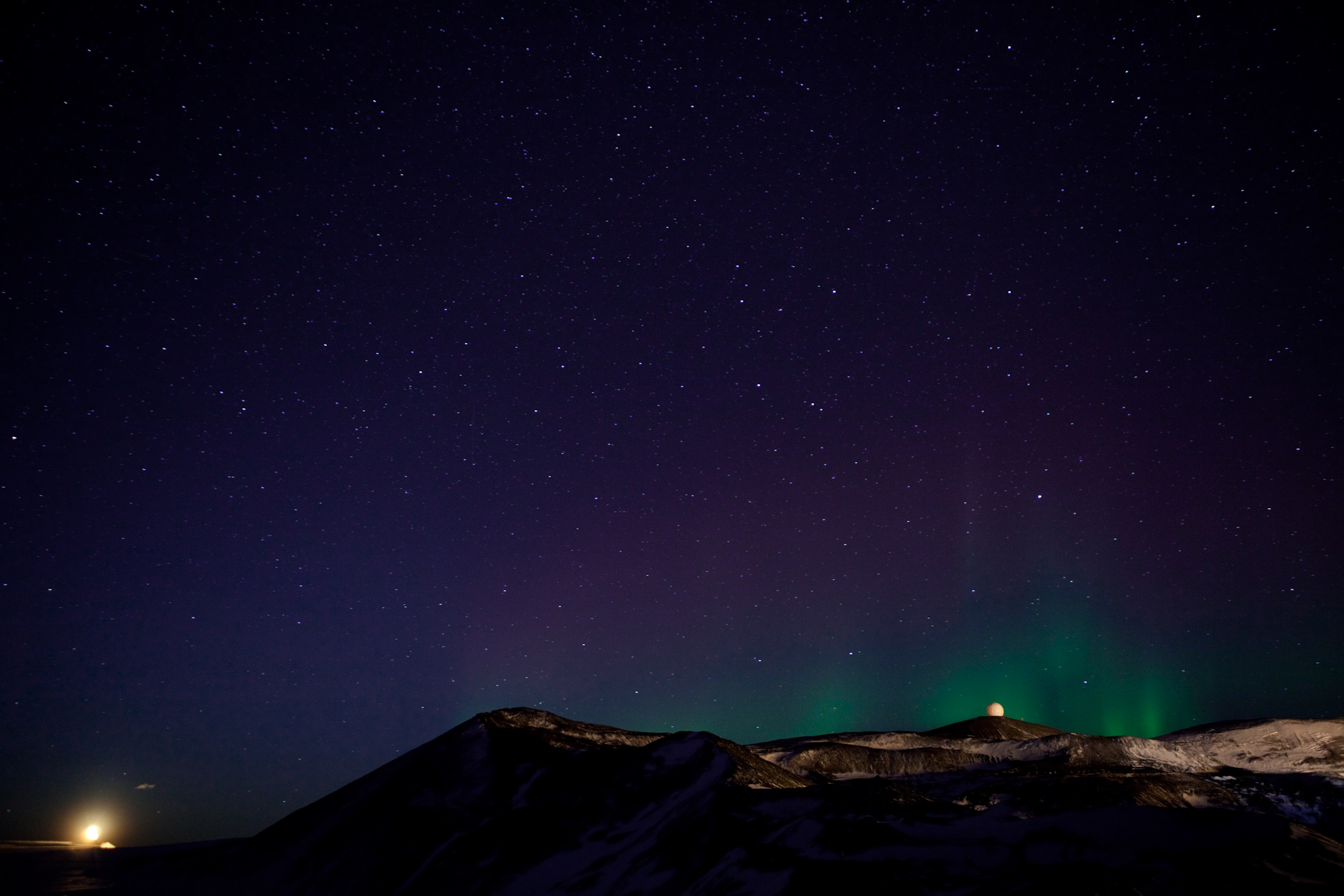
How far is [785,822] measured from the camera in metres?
26.4

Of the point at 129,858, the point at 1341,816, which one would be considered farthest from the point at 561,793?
the point at 1341,816

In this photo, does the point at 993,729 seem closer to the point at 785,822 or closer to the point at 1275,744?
the point at 1275,744

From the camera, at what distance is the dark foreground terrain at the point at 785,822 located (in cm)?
1962

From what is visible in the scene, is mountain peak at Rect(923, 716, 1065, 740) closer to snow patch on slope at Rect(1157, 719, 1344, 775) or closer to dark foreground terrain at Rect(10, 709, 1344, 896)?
dark foreground terrain at Rect(10, 709, 1344, 896)

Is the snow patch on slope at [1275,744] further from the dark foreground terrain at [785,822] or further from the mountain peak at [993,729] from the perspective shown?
the mountain peak at [993,729]

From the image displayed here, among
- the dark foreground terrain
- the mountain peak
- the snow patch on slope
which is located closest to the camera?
the dark foreground terrain

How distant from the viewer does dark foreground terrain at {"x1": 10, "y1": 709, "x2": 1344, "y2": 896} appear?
64.4 feet

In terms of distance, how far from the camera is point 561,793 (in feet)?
129

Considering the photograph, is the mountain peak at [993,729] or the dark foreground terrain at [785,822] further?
the mountain peak at [993,729]

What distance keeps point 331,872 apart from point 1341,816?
5758 centimetres

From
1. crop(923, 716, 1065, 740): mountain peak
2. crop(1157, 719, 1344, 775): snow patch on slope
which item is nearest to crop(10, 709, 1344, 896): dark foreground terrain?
crop(1157, 719, 1344, 775): snow patch on slope

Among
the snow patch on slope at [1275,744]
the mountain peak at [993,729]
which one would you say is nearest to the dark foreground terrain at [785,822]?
the snow patch on slope at [1275,744]

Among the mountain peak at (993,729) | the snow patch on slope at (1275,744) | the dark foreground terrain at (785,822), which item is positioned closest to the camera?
the dark foreground terrain at (785,822)

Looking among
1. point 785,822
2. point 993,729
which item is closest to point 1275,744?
point 993,729
